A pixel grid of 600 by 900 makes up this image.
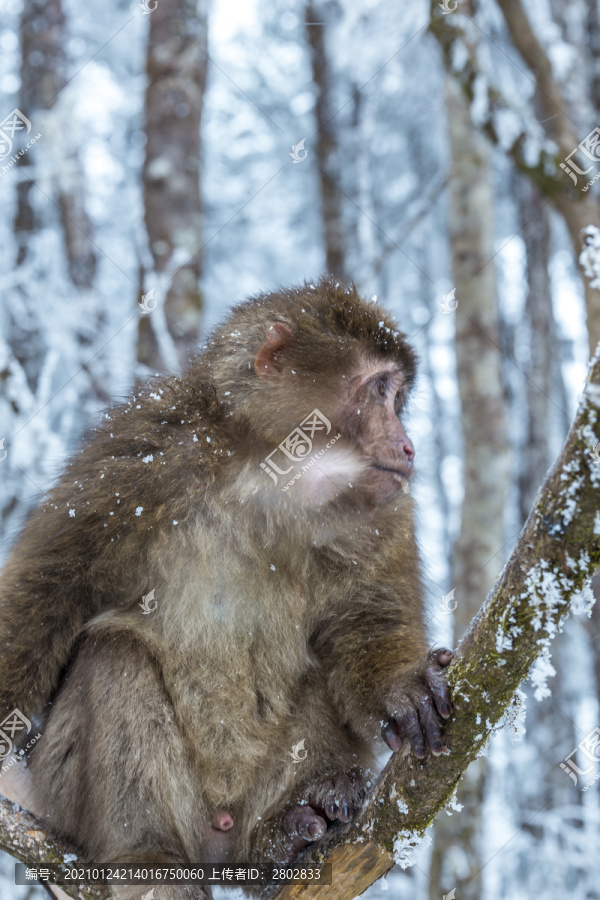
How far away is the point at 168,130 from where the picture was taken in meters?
7.11

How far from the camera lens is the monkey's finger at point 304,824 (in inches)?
124

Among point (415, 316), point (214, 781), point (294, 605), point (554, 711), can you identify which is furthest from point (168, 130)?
point (415, 316)

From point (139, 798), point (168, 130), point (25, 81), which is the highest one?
point (25, 81)

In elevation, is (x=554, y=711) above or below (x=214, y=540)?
below

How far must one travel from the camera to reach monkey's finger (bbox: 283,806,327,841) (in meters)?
3.15

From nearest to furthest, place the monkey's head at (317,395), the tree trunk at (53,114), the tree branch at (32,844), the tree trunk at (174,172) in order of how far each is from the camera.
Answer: the tree branch at (32,844), the monkey's head at (317,395), the tree trunk at (174,172), the tree trunk at (53,114)

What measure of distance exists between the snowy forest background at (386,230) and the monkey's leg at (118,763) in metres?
0.97

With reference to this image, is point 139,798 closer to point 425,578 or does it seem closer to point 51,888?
point 51,888

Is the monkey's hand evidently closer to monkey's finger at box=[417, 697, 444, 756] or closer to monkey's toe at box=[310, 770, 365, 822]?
monkey's finger at box=[417, 697, 444, 756]

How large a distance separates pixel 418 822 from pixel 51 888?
1.71 meters

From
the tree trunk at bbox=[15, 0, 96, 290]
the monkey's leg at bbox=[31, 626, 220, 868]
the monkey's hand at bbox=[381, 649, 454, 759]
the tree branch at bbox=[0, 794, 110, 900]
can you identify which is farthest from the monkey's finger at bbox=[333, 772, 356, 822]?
the tree trunk at bbox=[15, 0, 96, 290]

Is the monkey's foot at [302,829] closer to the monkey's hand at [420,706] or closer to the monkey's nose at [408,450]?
the monkey's hand at [420,706]

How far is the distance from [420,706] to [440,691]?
0.36 feet

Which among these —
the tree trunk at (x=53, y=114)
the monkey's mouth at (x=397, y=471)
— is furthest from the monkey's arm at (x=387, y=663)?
the tree trunk at (x=53, y=114)
